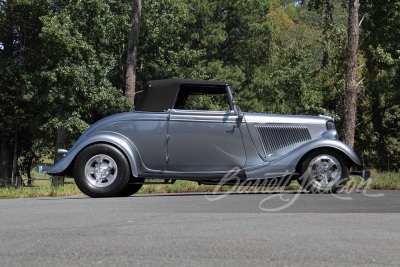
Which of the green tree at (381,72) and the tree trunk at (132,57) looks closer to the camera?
the tree trunk at (132,57)

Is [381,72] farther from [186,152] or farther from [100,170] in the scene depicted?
[100,170]

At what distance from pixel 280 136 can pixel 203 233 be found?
4.58 m

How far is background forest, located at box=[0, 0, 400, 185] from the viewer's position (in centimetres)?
2878

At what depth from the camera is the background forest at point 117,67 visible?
2878 centimetres

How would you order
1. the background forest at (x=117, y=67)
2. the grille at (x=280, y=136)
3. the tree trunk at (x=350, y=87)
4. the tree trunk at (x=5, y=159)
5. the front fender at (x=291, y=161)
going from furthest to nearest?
1. the tree trunk at (x=5, y=159)
2. the background forest at (x=117, y=67)
3. the tree trunk at (x=350, y=87)
4. the grille at (x=280, y=136)
5. the front fender at (x=291, y=161)

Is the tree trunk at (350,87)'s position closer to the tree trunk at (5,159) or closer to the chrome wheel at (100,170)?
the chrome wheel at (100,170)

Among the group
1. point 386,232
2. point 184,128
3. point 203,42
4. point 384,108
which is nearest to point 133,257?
point 386,232

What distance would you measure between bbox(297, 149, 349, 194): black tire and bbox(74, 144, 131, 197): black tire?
2876 mm

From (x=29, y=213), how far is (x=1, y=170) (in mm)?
29364

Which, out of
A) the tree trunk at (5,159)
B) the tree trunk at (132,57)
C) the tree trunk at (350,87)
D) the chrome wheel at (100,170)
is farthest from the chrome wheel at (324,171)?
the tree trunk at (5,159)

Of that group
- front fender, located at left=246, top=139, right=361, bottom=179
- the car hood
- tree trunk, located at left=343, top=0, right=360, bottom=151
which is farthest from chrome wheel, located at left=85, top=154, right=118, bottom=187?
tree trunk, located at left=343, top=0, right=360, bottom=151

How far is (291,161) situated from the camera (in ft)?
32.3

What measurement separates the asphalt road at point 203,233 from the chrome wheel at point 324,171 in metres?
0.71

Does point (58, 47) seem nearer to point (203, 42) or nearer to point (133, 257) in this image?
point (203, 42)
